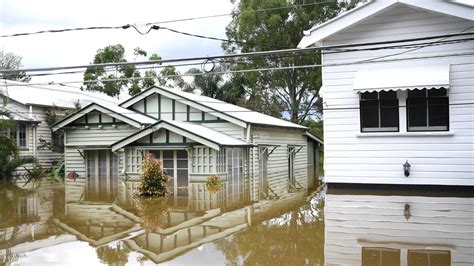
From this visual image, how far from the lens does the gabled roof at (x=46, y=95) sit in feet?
97.8

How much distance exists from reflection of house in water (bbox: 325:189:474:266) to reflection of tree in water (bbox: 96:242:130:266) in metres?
3.11

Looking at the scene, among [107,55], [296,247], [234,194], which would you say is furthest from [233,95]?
[296,247]

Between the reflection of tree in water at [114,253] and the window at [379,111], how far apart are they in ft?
26.7

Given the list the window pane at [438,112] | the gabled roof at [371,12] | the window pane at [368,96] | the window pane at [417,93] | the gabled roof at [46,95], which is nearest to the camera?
the gabled roof at [371,12]

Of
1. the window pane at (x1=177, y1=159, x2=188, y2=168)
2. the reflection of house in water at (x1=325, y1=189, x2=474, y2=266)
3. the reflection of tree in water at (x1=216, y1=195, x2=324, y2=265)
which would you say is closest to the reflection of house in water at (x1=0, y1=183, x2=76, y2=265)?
the reflection of tree in water at (x1=216, y1=195, x2=324, y2=265)

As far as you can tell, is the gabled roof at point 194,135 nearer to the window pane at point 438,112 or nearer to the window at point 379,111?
the window at point 379,111

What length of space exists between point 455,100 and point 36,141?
23550 millimetres

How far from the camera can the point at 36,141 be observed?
2978 centimetres

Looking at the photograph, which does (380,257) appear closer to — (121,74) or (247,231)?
(247,231)

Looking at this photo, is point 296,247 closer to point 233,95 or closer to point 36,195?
point 36,195

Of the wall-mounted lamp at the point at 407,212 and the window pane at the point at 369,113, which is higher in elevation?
the window pane at the point at 369,113

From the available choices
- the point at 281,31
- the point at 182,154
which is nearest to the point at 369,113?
the point at 182,154

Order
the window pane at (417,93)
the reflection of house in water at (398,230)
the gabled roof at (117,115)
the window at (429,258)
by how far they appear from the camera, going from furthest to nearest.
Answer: the gabled roof at (117,115)
the window pane at (417,93)
the reflection of house in water at (398,230)
the window at (429,258)

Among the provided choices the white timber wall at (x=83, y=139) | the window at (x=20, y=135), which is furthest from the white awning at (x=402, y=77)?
the window at (x=20, y=135)
